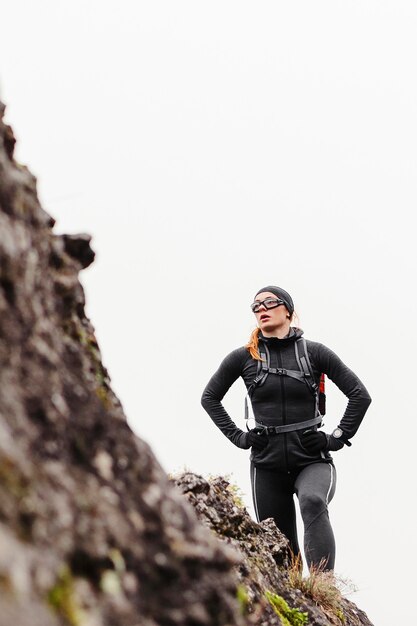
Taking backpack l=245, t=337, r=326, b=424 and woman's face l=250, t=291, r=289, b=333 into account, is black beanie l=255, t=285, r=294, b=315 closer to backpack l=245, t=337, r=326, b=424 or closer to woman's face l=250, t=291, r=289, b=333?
woman's face l=250, t=291, r=289, b=333

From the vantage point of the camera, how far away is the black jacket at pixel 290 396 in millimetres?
8242

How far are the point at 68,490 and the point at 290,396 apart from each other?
6108mm

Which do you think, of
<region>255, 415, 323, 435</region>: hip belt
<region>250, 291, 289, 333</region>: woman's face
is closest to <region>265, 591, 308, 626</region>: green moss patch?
<region>255, 415, 323, 435</region>: hip belt

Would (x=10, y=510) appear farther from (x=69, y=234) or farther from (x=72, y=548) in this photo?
(x=69, y=234)

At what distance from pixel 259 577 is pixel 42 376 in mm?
4258

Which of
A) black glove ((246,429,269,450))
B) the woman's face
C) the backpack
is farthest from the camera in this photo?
the woman's face

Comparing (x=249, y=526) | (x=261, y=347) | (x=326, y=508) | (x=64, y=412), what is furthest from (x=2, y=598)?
(x=261, y=347)

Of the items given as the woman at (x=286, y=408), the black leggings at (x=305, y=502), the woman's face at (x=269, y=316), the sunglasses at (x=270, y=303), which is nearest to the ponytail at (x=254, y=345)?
the woman at (x=286, y=408)

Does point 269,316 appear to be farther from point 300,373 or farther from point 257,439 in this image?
point 257,439

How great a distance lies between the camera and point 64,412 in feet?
8.70

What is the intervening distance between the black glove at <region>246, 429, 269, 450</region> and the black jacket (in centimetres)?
7

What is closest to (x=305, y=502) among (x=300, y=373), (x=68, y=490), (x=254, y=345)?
(x=300, y=373)

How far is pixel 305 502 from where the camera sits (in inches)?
297

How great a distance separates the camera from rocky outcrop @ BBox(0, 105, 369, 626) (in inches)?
83.5
